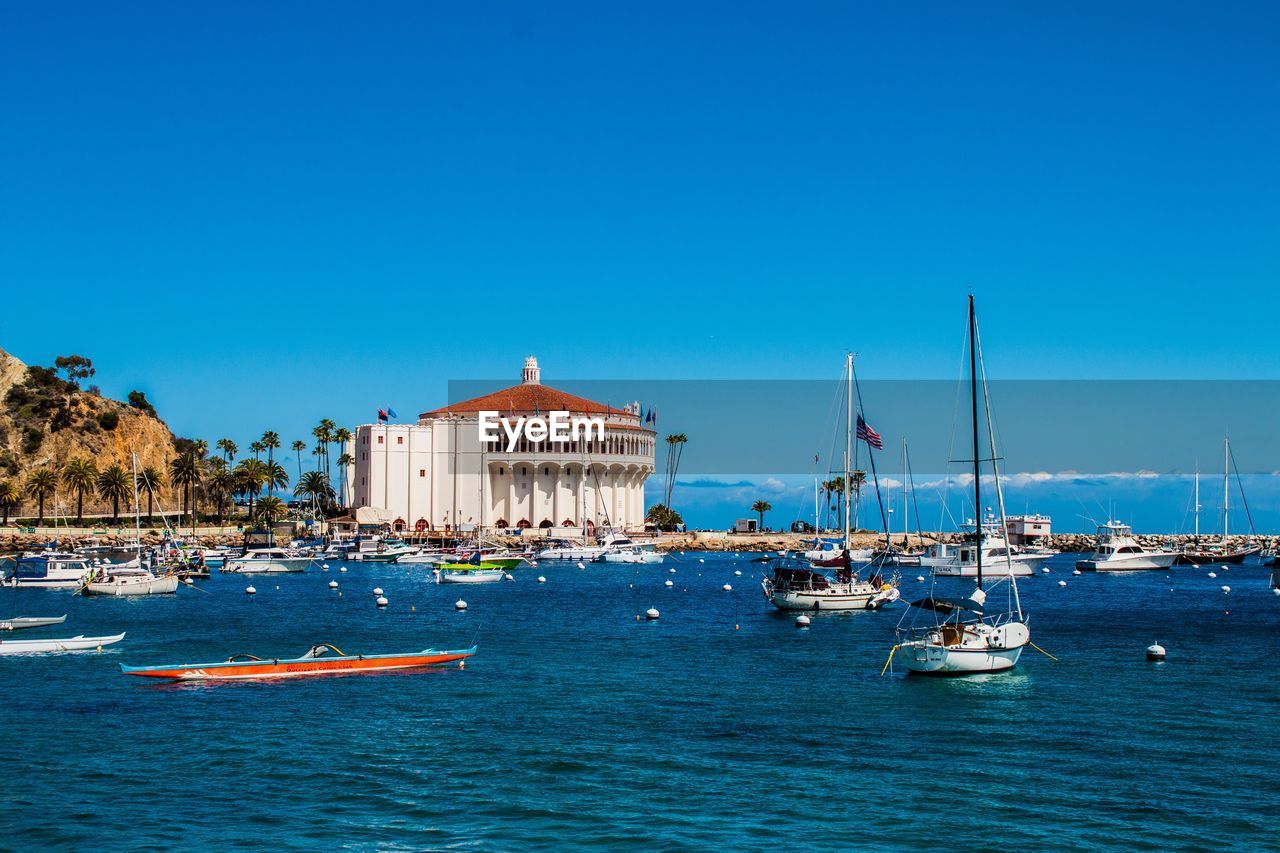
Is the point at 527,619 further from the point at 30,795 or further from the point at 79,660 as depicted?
the point at 30,795

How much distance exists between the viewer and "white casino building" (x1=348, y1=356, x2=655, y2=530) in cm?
14325

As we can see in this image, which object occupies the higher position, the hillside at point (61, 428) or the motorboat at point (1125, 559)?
the hillside at point (61, 428)

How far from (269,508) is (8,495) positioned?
89.7 feet

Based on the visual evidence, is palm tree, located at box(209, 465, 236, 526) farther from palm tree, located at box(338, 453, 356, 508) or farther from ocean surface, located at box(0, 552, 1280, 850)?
ocean surface, located at box(0, 552, 1280, 850)

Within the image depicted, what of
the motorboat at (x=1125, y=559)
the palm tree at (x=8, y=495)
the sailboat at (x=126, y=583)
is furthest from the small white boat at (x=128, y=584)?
the motorboat at (x=1125, y=559)

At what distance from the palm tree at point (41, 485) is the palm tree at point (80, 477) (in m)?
1.45

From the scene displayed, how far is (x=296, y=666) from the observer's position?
3800 centimetres

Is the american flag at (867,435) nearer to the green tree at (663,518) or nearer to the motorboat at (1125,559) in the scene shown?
the motorboat at (1125,559)

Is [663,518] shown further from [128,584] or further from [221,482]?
[128,584]

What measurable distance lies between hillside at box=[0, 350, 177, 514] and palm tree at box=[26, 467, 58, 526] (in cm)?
341

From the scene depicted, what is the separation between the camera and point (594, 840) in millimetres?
20984

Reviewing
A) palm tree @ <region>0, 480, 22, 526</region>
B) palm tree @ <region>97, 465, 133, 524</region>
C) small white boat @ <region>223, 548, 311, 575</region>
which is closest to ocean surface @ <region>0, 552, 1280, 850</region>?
small white boat @ <region>223, 548, 311, 575</region>

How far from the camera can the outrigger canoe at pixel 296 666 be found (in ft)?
120

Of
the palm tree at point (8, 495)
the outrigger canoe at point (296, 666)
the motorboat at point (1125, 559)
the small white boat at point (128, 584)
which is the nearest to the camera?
the outrigger canoe at point (296, 666)
